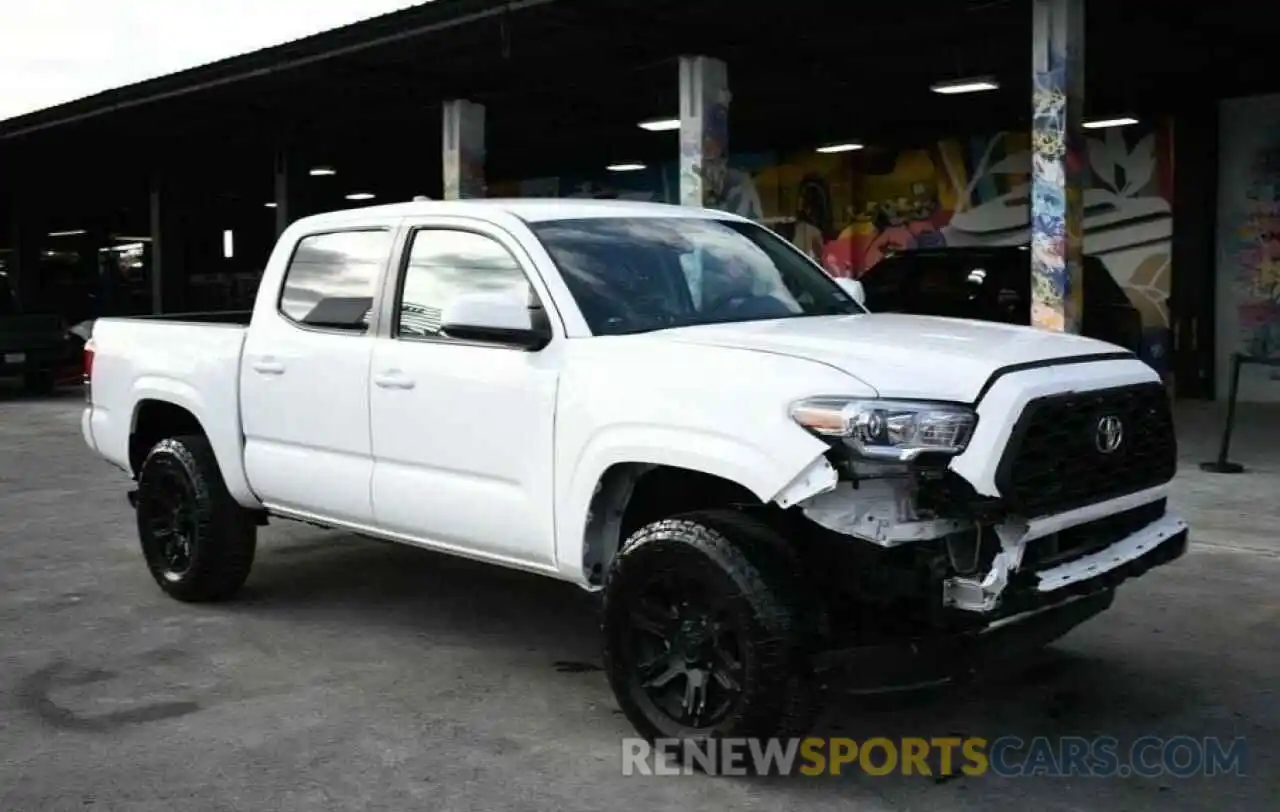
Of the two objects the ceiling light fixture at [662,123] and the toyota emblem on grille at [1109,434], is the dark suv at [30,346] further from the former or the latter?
the toyota emblem on grille at [1109,434]

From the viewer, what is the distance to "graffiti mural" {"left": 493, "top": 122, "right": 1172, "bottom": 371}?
17.0 metres

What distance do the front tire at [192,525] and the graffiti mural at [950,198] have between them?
10847 mm

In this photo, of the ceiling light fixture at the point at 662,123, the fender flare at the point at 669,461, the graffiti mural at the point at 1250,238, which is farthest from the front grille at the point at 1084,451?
the ceiling light fixture at the point at 662,123

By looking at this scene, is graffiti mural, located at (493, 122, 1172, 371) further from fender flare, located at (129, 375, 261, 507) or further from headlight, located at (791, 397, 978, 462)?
headlight, located at (791, 397, 978, 462)

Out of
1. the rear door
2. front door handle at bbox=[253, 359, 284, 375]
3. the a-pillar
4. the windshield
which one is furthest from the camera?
the a-pillar

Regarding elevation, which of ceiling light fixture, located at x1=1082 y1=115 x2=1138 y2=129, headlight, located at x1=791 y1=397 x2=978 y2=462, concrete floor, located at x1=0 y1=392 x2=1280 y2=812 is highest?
ceiling light fixture, located at x1=1082 y1=115 x2=1138 y2=129

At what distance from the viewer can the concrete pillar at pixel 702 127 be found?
13469 millimetres

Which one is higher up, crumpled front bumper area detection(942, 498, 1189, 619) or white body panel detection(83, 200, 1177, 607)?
white body panel detection(83, 200, 1177, 607)

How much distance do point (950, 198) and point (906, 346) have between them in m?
16.3

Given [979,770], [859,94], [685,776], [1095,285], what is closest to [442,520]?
[685,776]

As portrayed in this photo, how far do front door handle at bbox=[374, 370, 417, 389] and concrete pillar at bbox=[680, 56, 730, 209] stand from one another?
8549 mm

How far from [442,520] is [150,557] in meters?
2.41

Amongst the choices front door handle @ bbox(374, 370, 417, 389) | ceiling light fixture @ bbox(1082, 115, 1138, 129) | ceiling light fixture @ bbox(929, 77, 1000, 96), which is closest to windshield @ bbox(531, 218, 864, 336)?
front door handle @ bbox(374, 370, 417, 389)

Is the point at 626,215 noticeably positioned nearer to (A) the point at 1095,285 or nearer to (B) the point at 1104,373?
(B) the point at 1104,373
